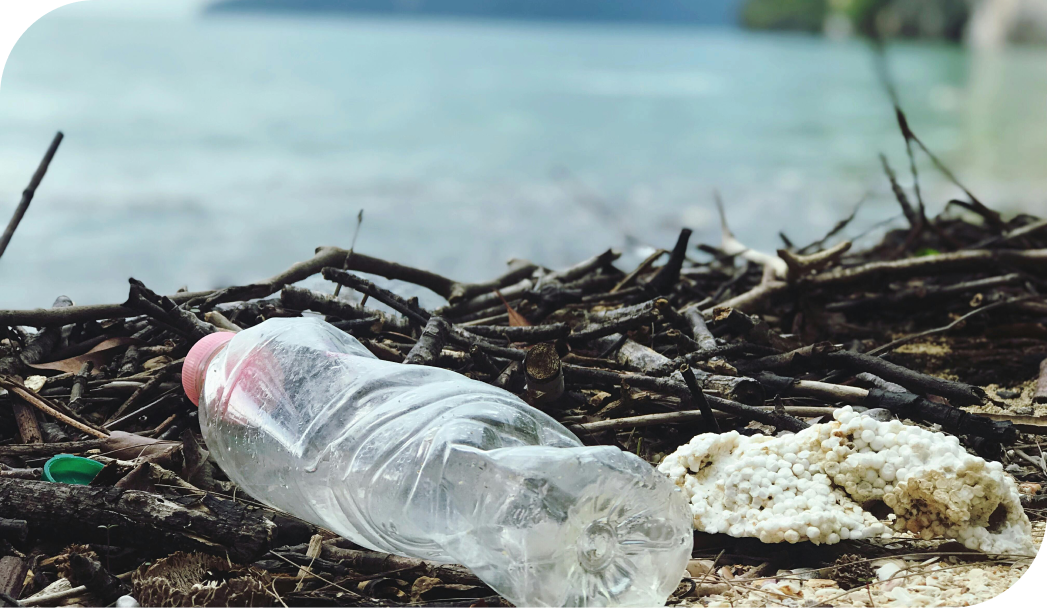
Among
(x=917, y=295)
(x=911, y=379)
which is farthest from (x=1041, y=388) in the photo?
(x=917, y=295)

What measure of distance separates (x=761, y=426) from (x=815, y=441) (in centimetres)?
20

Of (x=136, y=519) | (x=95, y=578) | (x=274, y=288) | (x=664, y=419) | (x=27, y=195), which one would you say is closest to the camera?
(x=95, y=578)

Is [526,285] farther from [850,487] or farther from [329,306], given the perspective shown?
[850,487]

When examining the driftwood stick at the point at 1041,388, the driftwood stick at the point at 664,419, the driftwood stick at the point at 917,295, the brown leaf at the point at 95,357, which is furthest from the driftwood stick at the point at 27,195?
the driftwood stick at the point at 1041,388

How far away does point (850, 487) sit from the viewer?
151cm

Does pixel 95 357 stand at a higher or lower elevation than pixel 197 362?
lower

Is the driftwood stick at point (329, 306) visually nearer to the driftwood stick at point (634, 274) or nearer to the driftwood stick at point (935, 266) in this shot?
the driftwood stick at point (634, 274)

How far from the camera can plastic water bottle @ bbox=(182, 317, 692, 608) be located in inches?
48.3

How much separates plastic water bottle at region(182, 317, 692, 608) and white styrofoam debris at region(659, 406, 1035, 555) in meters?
0.22

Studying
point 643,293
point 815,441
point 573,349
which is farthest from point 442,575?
point 643,293

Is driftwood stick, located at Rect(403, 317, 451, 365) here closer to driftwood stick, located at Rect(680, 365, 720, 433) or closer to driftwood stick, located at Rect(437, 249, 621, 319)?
driftwood stick, located at Rect(437, 249, 621, 319)

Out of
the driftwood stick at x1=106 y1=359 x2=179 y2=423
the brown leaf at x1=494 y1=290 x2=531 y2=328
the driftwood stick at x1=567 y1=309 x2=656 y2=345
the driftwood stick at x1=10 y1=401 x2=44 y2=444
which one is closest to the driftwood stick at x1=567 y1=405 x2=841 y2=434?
the driftwood stick at x1=567 y1=309 x2=656 y2=345

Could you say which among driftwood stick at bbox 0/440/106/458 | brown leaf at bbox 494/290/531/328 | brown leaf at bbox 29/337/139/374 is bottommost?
driftwood stick at bbox 0/440/106/458

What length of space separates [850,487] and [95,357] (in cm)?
176
